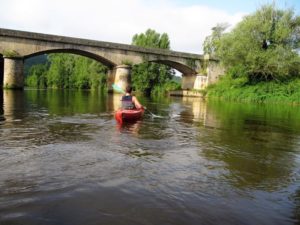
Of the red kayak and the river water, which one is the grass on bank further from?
the river water

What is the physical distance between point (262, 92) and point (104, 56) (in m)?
18.5

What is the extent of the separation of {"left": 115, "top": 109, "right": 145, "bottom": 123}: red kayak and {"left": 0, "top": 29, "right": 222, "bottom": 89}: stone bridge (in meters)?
25.6

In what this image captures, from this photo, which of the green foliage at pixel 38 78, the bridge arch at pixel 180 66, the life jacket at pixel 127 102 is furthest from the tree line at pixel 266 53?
the green foliage at pixel 38 78

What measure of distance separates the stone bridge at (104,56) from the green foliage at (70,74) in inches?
763

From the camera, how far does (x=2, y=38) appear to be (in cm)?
3259

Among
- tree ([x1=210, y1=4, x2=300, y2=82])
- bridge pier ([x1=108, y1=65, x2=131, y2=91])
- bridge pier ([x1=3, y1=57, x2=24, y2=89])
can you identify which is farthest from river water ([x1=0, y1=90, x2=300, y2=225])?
bridge pier ([x1=108, y1=65, x2=131, y2=91])

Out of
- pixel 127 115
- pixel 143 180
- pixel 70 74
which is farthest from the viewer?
pixel 70 74

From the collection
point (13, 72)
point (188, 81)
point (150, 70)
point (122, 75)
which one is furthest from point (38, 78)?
point (13, 72)

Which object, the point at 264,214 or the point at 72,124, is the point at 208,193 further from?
the point at 72,124

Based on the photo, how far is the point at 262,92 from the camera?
34.7 meters

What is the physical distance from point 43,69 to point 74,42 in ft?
207

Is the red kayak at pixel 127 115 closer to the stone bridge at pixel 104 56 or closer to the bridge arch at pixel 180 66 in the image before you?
the stone bridge at pixel 104 56

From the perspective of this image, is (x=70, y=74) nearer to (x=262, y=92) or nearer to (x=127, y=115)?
(x=262, y=92)

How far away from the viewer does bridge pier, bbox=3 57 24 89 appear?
33.3 meters
